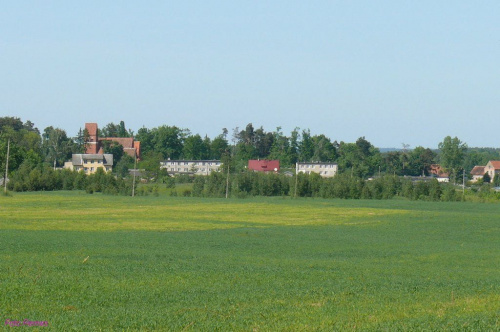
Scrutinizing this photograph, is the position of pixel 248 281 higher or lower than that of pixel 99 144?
lower

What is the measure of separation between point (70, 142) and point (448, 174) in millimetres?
87008

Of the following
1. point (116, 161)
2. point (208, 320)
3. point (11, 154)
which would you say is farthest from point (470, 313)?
point (116, 161)

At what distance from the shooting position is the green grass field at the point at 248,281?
14.3 m

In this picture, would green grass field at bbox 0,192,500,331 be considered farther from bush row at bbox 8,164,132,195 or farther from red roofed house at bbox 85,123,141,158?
red roofed house at bbox 85,123,141,158

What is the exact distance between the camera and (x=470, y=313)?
1495 centimetres

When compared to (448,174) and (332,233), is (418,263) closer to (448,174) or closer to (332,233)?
(332,233)

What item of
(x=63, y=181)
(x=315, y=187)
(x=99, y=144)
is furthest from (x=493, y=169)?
(x=63, y=181)

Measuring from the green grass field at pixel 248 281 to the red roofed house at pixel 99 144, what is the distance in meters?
135

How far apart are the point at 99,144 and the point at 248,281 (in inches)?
6382

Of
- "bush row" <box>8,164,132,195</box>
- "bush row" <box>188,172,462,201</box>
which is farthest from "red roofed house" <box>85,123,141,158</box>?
"bush row" <box>188,172,462,201</box>

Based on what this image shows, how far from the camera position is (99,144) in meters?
178

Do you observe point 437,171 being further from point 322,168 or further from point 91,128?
point 91,128

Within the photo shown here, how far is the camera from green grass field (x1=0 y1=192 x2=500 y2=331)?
14.3 meters

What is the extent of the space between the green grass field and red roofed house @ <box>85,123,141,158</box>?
134922 mm
